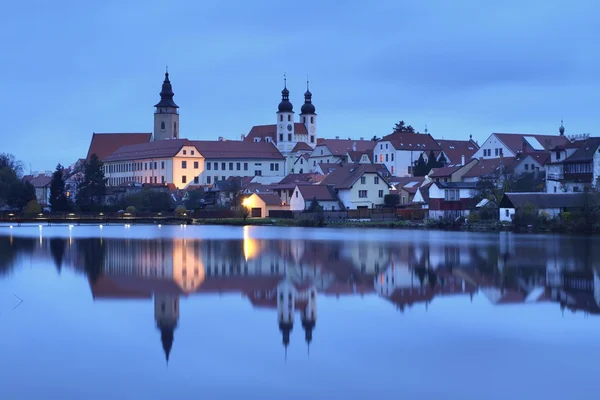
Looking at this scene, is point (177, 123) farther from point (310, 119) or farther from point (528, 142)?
point (528, 142)

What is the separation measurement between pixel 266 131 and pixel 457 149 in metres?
37.8

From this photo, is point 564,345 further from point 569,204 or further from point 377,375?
point 569,204

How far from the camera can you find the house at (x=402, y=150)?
80.8 metres

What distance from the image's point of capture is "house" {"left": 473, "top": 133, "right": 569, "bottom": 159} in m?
66.7

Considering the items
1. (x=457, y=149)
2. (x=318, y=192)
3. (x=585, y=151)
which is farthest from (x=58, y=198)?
(x=585, y=151)

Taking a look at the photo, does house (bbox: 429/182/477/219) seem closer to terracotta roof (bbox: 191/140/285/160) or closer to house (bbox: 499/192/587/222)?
house (bbox: 499/192/587/222)

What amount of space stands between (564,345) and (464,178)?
5061 cm

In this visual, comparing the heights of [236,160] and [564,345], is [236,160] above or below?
above

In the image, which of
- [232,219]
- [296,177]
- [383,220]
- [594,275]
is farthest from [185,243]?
[296,177]

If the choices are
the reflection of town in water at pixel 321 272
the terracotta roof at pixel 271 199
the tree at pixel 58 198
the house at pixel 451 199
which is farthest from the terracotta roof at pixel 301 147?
the reflection of town in water at pixel 321 272

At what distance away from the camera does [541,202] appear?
4359cm

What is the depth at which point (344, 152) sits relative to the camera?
94.5m

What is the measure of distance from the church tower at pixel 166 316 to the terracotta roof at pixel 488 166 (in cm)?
4478

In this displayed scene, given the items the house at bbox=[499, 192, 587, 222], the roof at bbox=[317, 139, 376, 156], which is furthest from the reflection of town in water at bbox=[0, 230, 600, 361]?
the roof at bbox=[317, 139, 376, 156]
